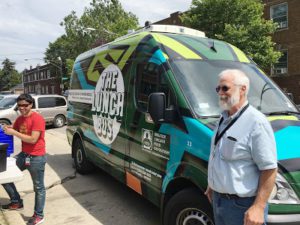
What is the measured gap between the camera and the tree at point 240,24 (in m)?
19.7

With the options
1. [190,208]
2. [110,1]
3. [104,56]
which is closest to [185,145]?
[190,208]

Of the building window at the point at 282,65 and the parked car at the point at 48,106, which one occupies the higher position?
the building window at the point at 282,65

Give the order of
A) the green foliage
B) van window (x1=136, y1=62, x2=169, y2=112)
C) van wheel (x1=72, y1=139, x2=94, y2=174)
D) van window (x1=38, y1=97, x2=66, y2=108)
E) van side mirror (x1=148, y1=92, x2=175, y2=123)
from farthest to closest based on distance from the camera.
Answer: the green foliage
van window (x1=38, y1=97, x2=66, y2=108)
van wheel (x1=72, y1=139, x2=94, y2=174)
van window (x1=136, y1=62, x2=169, y2=112)
van side mirror (x1=148, y1=92, x2=175, y2=123)

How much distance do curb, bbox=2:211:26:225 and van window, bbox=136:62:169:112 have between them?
2113mm

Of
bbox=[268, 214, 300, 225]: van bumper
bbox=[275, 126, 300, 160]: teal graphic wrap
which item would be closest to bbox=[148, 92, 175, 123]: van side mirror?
bbox=[275, 126, 300, 160]: teal graphic wrap

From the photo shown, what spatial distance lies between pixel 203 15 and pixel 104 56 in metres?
15.9

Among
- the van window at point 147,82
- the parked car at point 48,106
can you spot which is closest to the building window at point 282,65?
the parked car at point 48,106

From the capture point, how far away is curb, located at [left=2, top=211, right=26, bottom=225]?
455 centimetres

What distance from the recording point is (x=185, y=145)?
3.59 meters

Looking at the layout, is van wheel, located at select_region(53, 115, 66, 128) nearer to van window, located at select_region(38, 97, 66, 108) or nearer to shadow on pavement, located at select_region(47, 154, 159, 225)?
van window, located at select_region(38, 97, 66, 108)

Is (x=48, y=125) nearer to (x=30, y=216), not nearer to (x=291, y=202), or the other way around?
(x=30, y=216)

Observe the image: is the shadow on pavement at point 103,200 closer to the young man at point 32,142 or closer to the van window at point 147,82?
the young man at point 32,142

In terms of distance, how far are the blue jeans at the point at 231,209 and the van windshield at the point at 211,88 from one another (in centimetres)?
126

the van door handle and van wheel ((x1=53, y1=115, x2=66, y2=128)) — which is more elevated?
the van door handle
